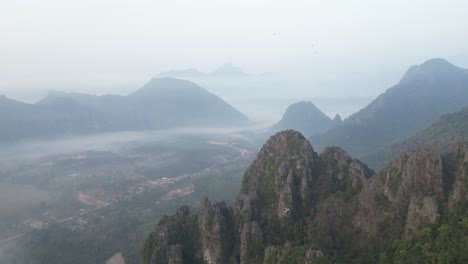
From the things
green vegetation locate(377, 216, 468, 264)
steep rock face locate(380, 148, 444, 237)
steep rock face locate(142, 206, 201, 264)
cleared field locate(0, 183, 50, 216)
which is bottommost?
cleared field locate(0, 183, 50, 216)

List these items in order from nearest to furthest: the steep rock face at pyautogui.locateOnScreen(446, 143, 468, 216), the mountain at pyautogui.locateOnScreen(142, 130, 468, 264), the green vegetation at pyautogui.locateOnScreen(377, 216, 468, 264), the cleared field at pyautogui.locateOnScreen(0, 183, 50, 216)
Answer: the green vegetation at pyautogui.locateOnScreen(377, 216, 468, 264)
the steep rock face at pyautogui.locateOnScreen(446, 143, 468, 216)
the mountain at pyautogui.locateOnScreen(142, 130, 468, 264)
the cleared field at pyautogui.locateOnScreen(0, 183, 50, 216)

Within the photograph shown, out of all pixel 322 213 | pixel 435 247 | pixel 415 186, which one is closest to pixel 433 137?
pixel 415 186

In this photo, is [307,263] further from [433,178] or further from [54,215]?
[54,215]

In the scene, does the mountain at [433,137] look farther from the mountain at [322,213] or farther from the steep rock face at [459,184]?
the steep rock face at [459,184]

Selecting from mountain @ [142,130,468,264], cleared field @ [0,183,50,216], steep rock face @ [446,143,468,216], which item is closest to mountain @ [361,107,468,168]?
mountain @ [142,130,468,264]

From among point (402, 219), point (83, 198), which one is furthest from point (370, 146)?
point (402, 219)

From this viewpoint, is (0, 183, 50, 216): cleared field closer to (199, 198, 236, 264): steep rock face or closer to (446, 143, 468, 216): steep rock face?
(199, 198, 236, 264): steep rock face

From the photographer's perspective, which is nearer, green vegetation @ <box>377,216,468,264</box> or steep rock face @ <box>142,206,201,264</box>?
green vegetation @ <box>377,216,468,264</box>
